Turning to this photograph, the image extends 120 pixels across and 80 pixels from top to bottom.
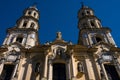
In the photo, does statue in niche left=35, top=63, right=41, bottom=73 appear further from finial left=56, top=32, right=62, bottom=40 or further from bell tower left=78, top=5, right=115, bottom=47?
bell tower left=78, top=5, right=115, bottom=47

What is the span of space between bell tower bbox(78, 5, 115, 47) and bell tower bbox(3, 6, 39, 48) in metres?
6.45

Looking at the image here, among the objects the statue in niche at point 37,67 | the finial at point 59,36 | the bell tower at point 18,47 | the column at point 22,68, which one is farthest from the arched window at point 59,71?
the finial at point 59,36

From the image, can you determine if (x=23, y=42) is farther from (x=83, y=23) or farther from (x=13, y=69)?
(x=83, y=23)

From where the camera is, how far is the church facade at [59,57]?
22.1 m

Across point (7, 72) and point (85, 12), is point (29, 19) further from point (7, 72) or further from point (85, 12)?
point (7, 72)

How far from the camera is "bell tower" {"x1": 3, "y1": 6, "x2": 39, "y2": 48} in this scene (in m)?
28.5

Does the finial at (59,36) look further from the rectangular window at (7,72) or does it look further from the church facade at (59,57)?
the rectangular window at (7,72)

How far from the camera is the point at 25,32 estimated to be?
3061 centimetres

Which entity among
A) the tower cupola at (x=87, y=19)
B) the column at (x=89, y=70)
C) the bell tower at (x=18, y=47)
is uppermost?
the tower cupola at (x=87, y=19)

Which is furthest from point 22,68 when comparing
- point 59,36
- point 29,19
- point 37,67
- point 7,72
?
point 29,19

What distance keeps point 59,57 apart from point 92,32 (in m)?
8.50

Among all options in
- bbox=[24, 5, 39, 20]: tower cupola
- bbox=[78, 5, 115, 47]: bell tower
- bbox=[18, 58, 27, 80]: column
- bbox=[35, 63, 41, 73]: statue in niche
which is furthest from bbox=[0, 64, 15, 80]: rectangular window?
bbox=[24, 5, 39, 20]: tower cupola

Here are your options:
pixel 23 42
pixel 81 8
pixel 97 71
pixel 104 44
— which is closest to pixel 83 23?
pixel 81 8

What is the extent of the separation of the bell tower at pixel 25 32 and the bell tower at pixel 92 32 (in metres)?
6.45
